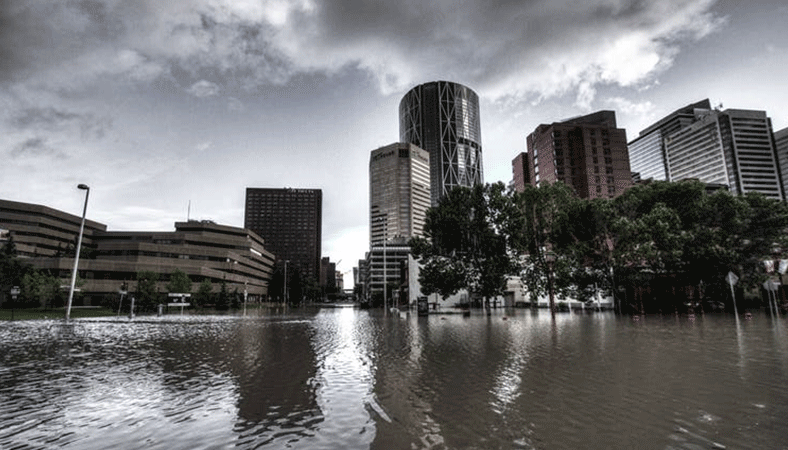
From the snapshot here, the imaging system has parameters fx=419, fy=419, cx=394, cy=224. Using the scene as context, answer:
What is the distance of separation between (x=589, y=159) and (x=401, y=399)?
16378 centimetres

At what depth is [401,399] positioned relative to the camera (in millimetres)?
7773

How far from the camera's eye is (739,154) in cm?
18738

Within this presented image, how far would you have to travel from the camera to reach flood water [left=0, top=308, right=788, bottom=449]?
5.53 metres

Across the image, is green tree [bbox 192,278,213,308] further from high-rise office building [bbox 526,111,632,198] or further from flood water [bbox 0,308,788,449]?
high-rise office building [bbox 526,111,632,198]

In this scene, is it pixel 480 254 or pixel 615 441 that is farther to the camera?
pixel 480 254

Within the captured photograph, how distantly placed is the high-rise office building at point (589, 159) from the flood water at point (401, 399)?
15083 centimetres

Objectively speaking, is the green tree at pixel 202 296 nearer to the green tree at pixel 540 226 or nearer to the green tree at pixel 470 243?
the green tree at pixel 470 243

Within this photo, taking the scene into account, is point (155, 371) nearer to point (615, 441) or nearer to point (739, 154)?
point (615, 441)

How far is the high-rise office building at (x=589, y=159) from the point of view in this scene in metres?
152

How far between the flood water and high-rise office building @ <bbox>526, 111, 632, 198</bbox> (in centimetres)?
15083

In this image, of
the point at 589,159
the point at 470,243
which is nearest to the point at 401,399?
the point at 470,243

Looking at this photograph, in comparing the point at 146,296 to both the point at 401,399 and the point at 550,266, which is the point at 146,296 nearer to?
the point at 550,266

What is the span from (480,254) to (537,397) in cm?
3942

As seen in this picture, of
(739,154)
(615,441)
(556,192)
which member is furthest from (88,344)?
(739,154)
